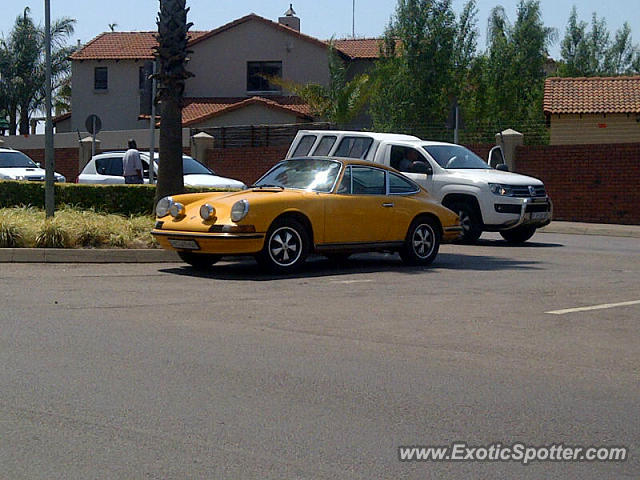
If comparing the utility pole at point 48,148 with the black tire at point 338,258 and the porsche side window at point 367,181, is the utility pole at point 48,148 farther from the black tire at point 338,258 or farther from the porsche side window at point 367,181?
the porsche side window at point 367,181

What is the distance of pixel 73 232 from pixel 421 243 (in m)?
4.68

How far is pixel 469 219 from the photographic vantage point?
58.5ft

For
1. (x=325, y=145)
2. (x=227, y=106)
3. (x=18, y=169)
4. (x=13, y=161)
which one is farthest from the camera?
(x=227, y=106)

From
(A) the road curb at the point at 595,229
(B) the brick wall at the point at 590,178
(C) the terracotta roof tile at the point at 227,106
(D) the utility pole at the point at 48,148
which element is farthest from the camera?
(C) the terracotta roof tile at the point at 227,106

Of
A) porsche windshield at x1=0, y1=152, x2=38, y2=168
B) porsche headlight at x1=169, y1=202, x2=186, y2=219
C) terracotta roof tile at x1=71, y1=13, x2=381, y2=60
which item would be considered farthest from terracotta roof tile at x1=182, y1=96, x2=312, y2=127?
porsche headlight at x1=169, y1=202, x2=186, y2=219

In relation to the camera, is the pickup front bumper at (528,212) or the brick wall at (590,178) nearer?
the pickup front bumper at (528,212)

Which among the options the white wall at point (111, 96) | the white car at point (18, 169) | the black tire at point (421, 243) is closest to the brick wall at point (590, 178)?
the black tire at point (421, 243)

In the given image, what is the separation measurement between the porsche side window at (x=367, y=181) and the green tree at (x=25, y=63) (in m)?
44.6

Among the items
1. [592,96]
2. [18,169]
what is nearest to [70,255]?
[18,169]

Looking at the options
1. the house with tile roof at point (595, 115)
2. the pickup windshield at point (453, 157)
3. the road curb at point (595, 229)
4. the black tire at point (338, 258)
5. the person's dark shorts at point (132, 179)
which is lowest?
the road curb at point (595, 229)

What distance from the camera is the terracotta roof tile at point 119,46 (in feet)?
163

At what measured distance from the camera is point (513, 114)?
45781 millimetres

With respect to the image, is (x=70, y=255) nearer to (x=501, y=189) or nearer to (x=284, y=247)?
(x=284, y=247)

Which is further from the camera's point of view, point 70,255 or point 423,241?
point 423,241
